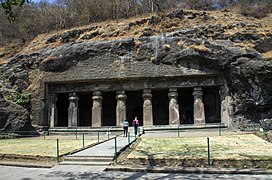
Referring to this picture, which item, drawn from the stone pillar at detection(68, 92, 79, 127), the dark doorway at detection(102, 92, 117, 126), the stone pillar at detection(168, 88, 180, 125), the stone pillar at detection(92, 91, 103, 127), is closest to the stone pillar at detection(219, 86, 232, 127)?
the stone pillar at detection(168, 88, 180, 125)

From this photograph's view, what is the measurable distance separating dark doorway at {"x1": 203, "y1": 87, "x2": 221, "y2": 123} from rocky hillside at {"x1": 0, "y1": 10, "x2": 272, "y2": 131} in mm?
4461

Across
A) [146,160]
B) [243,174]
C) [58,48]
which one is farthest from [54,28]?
[243,174]

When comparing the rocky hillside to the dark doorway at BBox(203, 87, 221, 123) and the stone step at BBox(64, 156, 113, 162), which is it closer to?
the dark doorway at BBox(203, 87, 221, 123)

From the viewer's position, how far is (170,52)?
68.8 feet

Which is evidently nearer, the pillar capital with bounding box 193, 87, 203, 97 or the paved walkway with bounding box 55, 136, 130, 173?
the paved walkway with bounding box 55, 136, 130, 173

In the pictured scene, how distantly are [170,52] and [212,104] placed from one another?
27.2ft

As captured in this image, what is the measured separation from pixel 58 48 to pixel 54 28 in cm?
977

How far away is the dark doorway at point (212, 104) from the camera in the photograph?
25031mm

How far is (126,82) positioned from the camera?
22625mm

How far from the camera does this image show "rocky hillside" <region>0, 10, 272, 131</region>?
767 inches

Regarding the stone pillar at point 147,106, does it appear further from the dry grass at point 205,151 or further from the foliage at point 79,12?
the foliage at point 79,12

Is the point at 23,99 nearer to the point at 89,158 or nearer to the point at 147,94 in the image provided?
the point at 147,94

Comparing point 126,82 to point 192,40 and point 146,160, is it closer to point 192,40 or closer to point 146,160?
point 192,40

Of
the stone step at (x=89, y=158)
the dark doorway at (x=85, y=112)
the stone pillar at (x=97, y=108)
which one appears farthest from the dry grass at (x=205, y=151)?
the dark doorway at (x=85, y=112)
